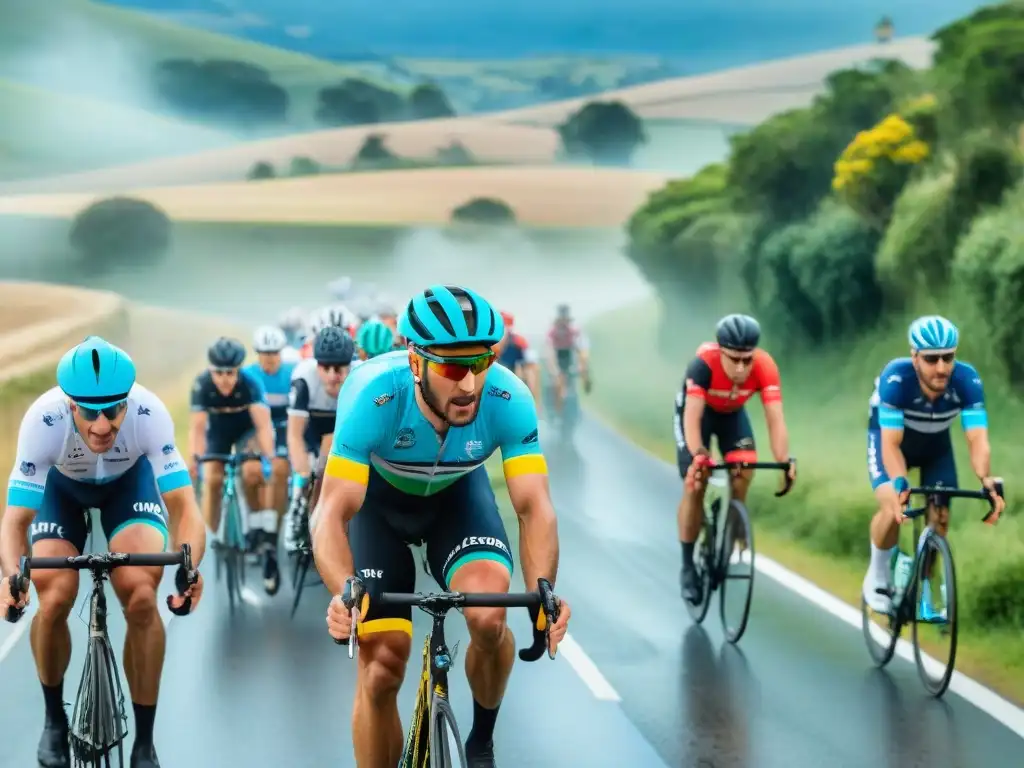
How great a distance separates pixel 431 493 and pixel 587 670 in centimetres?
368

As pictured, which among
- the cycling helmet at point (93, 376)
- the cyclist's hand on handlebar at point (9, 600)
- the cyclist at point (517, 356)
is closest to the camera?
the cyclist's hand on handlebar at point (9, 600)

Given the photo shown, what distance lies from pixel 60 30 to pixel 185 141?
5.27m

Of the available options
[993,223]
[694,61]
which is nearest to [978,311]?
[993,223]

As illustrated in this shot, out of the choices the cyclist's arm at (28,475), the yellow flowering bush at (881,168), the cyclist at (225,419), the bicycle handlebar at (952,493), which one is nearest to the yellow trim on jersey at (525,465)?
the cyclist's arm at (28,475)

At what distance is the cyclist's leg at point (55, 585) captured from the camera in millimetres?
7195

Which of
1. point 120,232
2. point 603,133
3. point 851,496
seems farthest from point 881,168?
point 603,133

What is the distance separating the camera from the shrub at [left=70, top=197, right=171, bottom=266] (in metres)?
49.8

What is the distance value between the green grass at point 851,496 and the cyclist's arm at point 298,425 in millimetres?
A: 3981

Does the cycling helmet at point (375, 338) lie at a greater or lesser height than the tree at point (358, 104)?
lesser

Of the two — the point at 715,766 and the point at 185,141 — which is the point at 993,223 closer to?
the point at 715,766

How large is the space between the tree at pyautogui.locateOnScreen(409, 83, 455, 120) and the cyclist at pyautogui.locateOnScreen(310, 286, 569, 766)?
177ft

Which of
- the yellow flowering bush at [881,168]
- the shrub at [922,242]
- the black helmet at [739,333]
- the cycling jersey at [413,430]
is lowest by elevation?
the cycling jersey at [413,430]

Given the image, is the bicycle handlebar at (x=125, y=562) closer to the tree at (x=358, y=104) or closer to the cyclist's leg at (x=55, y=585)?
the cyclist's leg at (x=55, y=585)

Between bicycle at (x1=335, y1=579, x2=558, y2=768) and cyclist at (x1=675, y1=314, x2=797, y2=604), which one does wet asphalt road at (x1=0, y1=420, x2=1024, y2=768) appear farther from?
bicycle at (x1=335, y1=579, x2=558, y2=768)
